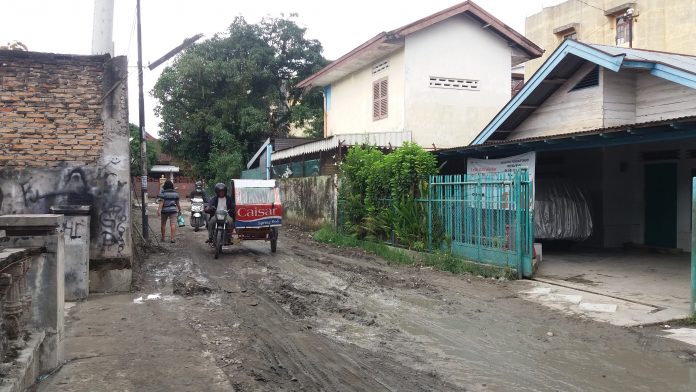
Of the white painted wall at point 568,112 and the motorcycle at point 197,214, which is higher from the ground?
the white painted wall at point 568,112

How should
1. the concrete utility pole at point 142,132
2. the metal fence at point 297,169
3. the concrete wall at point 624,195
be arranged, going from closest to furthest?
the concrete wall at point 624,195 → the concrete utility pole at point 142,132 → the metal fence at point 297,169

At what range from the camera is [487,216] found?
10.7 metres

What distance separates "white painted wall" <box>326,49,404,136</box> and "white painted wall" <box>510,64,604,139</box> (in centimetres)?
482

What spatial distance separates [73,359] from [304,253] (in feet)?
27.4

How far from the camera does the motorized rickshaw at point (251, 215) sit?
12.3 meters

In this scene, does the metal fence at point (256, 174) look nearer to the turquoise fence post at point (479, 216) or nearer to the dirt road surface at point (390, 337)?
the dirt road surface at point (390, 337)

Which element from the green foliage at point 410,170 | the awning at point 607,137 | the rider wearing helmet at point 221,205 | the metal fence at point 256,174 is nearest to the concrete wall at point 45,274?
the rider wearing helmet at point 221,205

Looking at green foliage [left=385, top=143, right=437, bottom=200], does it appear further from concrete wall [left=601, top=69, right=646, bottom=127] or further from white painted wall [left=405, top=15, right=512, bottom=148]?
white painted wall [left=405, top=15, right=512, bottom=148]

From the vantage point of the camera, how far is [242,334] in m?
6.30

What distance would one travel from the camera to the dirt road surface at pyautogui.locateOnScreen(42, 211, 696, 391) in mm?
4852

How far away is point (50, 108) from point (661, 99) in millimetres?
11756

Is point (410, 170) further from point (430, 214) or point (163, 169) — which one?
point (163, 169)

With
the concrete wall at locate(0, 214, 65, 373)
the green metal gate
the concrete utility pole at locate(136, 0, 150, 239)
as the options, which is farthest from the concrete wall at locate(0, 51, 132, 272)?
the green metal gate

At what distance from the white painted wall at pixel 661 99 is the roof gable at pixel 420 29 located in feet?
23.4
